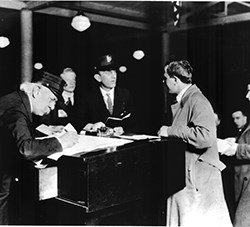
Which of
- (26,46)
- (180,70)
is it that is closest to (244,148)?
(180,70)

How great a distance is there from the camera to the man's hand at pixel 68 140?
1.45 m

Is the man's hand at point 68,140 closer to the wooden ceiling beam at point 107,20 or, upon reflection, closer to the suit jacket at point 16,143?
the suit jacket at point 16,143

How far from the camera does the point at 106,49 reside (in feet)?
17.9

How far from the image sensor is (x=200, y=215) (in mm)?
1963

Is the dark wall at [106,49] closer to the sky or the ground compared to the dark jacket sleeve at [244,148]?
closer to the sky

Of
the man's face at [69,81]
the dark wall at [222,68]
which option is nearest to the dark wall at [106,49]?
the man's face at [69,81]

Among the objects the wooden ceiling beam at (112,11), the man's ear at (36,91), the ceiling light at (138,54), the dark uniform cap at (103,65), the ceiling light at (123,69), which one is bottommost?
the man's ear at (36,91)

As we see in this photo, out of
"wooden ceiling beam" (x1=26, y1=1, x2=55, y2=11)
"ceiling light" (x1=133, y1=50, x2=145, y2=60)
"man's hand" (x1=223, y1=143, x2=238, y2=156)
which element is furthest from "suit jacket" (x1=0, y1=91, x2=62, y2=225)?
"ceiling light" (x1=133, y1=50, x2=145, y2=60)

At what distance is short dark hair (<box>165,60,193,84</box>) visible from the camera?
1958 mm

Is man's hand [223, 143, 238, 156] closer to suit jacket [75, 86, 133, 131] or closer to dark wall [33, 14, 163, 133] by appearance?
suit jacket [75, 86, 133, 131]

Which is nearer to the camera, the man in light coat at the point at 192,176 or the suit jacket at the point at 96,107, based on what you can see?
the man in light coat at the point at 192,176

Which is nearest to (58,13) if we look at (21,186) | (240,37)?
(240,37)

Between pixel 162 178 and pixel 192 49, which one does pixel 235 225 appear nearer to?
pixel 162 178

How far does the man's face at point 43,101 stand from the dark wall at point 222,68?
1.01m
